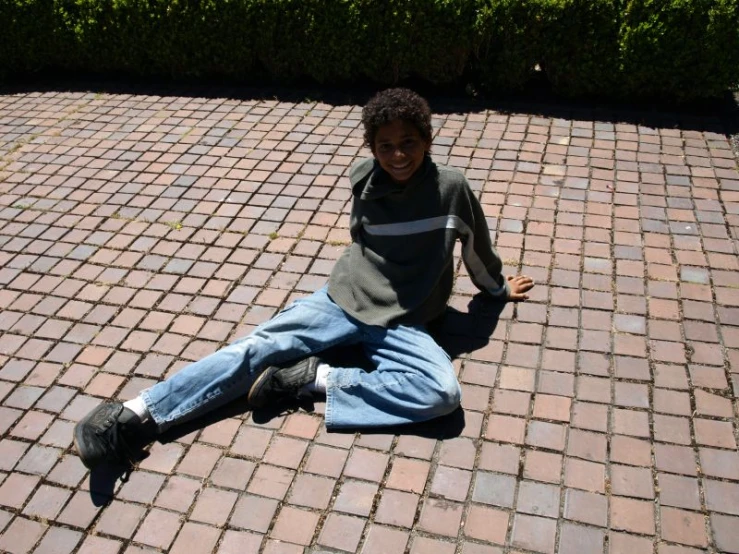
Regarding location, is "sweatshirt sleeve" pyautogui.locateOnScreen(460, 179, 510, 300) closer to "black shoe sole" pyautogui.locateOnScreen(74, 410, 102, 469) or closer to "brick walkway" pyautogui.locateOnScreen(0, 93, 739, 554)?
"brick walkway" pyautogui.locateOnScreen(0, 93, 739, 554)

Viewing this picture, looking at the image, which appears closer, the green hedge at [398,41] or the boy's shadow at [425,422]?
the boy's shadow at [425,422]

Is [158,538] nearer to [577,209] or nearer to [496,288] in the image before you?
[496,288]

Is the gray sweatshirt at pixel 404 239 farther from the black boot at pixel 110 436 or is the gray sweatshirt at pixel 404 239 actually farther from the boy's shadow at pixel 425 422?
the black boot at pixel 110 436

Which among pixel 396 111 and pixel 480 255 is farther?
pixel 480 255

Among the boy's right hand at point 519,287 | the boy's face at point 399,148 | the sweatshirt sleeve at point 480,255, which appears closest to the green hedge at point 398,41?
the boy's right hand at point 519,287

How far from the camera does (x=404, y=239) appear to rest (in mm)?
3488

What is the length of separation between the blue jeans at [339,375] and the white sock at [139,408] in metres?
0.02

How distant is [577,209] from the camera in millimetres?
4906

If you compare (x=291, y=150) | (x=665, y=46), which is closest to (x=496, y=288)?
(x=291, y=150)

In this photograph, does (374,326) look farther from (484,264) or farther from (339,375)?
(484,264)

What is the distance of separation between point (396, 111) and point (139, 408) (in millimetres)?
1771

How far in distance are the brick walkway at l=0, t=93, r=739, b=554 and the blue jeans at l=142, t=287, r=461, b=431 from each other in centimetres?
12

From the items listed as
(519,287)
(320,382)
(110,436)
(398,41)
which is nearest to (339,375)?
(320,382)

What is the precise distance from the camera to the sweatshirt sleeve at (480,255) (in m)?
3.57
